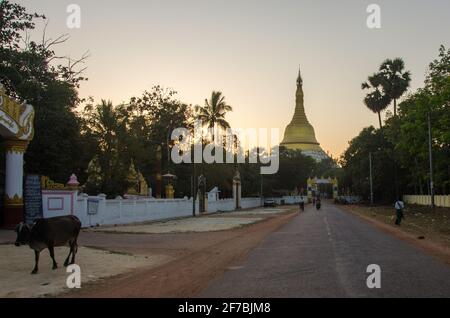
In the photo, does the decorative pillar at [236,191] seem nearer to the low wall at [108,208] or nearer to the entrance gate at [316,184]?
the low wall at [108,208]

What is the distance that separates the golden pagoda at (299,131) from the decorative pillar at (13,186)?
132 metres

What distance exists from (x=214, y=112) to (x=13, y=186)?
133ft

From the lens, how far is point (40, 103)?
33.3 metres

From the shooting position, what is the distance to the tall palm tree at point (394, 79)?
217 ft

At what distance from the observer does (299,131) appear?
154 m

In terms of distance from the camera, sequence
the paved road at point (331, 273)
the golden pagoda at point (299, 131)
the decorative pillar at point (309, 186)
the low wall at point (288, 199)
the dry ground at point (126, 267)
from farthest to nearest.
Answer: the golden pagoda at point (299, 131) → the decorative pillar at point (309, 186) → the low wall at point (288, 199) → the dry ground at point (126, 267) → the paved road at point (331, 273)

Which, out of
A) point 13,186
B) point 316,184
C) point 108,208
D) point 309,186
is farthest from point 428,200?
point 316,184

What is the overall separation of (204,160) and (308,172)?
65.9 meters

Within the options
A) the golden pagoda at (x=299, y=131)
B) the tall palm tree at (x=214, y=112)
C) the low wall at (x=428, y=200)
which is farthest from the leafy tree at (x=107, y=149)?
the golden pagoda at (x=299, y=131)

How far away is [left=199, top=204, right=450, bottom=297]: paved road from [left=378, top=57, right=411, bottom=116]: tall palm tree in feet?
168

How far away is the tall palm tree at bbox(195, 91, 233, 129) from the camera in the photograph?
63.4 metres

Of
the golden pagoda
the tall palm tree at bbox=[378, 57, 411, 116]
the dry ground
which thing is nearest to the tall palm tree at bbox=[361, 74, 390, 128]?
the tall palm tree at bbox=[378, 57, 411, 116]

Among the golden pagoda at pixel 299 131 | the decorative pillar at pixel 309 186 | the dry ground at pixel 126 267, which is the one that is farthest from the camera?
the golden pagoda at pixel 299 131
